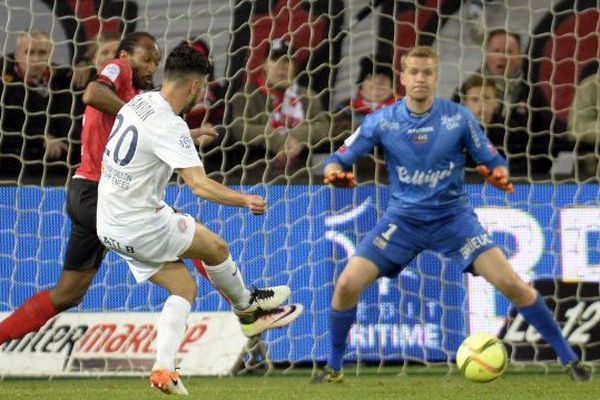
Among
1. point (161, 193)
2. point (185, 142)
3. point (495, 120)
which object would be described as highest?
point (495, 120)

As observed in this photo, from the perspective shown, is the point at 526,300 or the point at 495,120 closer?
the point at 526,300

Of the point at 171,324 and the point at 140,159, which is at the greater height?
the point at 140,159

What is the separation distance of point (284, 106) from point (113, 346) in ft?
6.66

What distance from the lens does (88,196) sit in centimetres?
849

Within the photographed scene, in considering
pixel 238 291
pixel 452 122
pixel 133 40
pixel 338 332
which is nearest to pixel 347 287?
pixel 338 332

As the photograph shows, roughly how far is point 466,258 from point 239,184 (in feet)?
7.31

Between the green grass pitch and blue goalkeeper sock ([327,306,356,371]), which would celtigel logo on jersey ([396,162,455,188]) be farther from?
the green grass pitch

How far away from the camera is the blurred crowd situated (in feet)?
33.5

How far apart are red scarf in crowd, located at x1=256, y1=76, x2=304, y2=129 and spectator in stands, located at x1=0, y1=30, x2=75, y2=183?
137 cm

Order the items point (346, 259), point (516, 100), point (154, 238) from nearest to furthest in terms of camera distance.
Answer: point (154, 238), point (346, 259), point (516, 100)

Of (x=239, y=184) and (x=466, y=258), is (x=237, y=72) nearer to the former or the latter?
(x=239, y=184)

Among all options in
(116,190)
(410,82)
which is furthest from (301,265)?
(116,190)

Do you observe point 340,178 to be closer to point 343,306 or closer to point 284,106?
point 343,306

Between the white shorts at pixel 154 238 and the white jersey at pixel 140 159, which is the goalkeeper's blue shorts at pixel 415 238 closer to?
the white shorts at pixel 154 238
